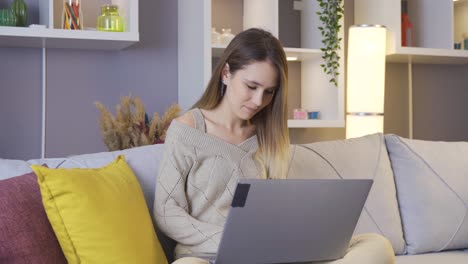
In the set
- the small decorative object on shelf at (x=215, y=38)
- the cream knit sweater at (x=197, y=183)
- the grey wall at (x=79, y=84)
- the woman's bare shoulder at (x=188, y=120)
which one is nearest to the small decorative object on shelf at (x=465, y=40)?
the small decorative object on shelf at (x=215, y=38)

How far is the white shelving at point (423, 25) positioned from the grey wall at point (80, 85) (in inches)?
44.4

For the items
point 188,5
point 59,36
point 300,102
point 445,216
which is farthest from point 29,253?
point 300,102

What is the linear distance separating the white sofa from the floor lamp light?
765 millimetres

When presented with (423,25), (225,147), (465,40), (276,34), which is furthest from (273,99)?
(465,40)

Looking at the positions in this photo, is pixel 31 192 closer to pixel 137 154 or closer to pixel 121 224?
pixel 121 224

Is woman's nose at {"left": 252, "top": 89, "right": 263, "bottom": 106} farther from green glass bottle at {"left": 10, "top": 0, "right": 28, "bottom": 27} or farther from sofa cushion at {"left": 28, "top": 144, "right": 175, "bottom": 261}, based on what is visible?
green glass bottle at {"left": 10, "top": 0, "right": 28, "bottom": 27}

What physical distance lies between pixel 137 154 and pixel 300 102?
1833 millimetres

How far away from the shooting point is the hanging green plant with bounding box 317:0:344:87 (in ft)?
11.4

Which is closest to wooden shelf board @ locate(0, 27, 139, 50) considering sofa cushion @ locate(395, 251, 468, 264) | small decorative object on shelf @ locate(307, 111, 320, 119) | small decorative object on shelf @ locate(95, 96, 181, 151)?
small decorative object on shelf @ locate(95, 96, 181, 151)

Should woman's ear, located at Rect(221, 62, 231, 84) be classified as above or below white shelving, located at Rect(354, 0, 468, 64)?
below

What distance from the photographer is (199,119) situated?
7.05ft

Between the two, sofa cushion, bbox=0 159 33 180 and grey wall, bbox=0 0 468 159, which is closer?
sofa cushion, bbox=0 159 33 180

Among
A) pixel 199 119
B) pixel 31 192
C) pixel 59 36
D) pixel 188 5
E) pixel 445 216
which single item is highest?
pixel 188 5

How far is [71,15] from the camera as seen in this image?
2.89 meters
